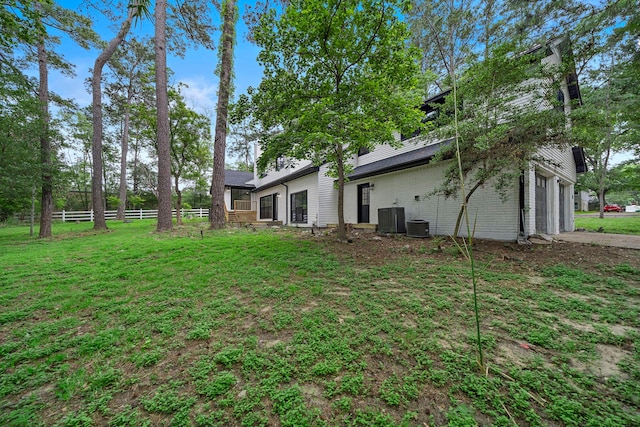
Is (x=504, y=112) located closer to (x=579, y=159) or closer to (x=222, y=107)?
(x=579, y=159)

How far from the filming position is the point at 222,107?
968cm

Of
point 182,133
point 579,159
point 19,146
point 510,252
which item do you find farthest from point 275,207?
point 579,159

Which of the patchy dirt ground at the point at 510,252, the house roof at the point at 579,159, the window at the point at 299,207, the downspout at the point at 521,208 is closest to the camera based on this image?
the patchy dirt ground at the point at 510,252

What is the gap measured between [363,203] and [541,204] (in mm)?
6306

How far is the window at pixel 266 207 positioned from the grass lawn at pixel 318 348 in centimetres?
1323

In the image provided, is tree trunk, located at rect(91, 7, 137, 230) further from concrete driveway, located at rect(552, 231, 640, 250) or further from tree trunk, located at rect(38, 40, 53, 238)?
concrete driveway, located at rect(552, 231, 640, 250)

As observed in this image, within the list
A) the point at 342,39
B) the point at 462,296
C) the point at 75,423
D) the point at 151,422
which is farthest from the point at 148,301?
the point at 342,39

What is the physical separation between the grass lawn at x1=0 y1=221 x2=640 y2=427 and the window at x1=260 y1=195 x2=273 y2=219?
1323 cm

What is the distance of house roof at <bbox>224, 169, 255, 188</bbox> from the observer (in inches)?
762

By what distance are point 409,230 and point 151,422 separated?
778cm

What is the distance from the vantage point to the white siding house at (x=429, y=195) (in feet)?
21.2

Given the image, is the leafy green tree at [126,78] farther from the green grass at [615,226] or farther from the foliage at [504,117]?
the green grass at [615,226]

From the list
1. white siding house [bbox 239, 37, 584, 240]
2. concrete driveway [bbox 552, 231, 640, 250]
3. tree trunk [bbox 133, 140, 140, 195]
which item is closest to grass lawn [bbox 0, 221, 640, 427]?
white siding house [bbox 239, 37, 584, 240]

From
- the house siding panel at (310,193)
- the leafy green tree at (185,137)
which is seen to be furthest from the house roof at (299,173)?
the leafy green tree at (185,137)
